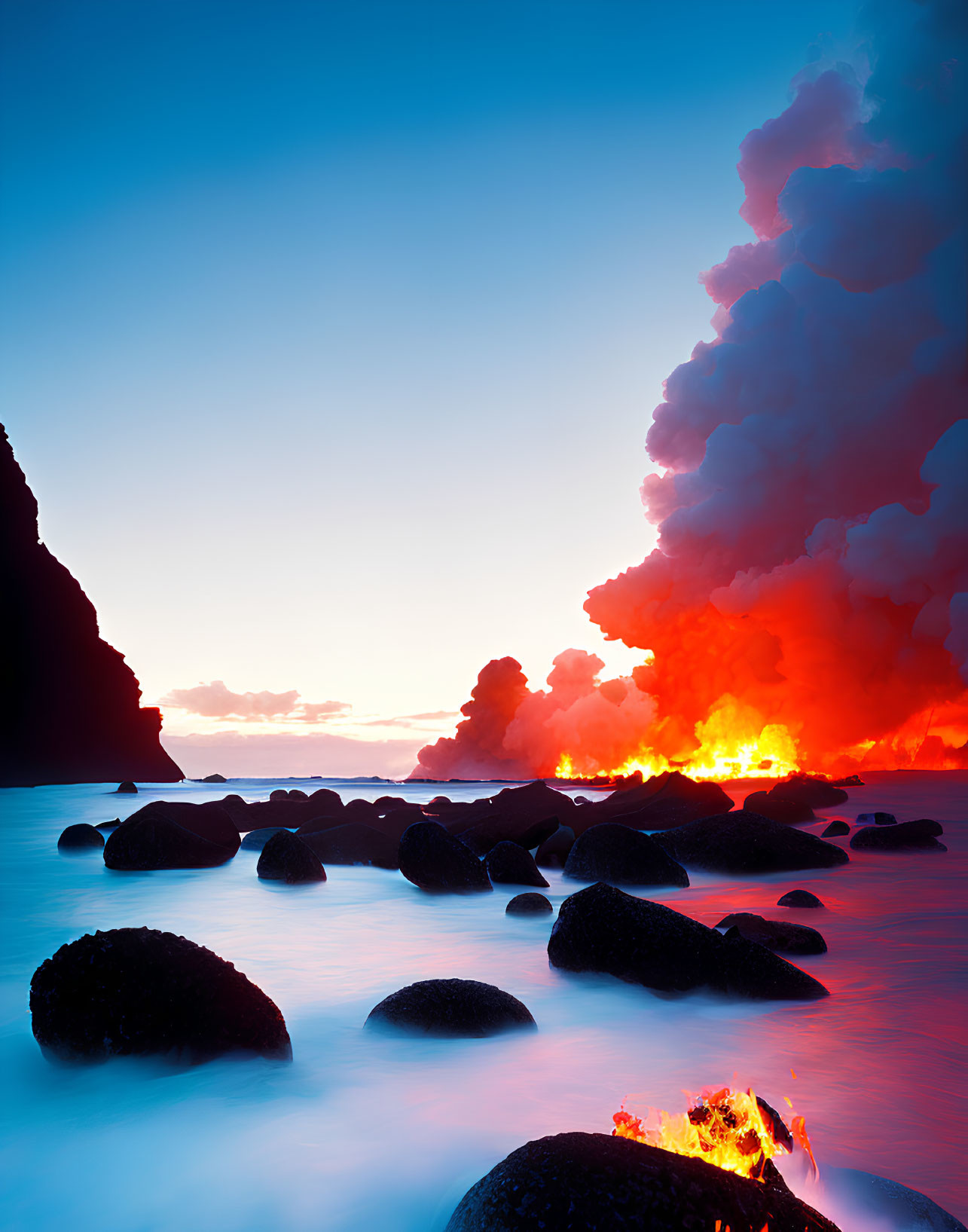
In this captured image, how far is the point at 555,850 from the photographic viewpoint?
9086 mm

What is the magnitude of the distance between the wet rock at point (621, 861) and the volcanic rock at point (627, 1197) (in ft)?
18.5

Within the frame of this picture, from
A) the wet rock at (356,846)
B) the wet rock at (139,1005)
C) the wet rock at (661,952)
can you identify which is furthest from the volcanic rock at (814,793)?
the wet rock at (139,1005)

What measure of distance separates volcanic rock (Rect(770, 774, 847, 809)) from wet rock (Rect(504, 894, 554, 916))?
8911mm

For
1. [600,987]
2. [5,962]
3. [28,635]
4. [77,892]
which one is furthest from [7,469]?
[600,987]

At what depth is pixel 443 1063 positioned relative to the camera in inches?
117

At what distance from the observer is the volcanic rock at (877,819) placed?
10.8 metres

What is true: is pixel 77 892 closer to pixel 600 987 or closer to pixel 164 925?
pixel 164 925

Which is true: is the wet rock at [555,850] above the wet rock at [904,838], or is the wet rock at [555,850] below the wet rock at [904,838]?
below

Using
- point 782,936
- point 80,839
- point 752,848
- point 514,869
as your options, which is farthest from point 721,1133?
point 80,839

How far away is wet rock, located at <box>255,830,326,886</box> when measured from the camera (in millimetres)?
8078

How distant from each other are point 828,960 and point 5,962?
5.34 meters

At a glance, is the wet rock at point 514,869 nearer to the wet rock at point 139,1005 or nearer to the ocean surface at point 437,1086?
the ocean surface at point 437,1086

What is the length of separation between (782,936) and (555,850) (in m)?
4.83

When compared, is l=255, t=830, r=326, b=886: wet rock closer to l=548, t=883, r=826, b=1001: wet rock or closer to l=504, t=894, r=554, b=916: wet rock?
l=504, t=894, r=554, b=916: wet rock
